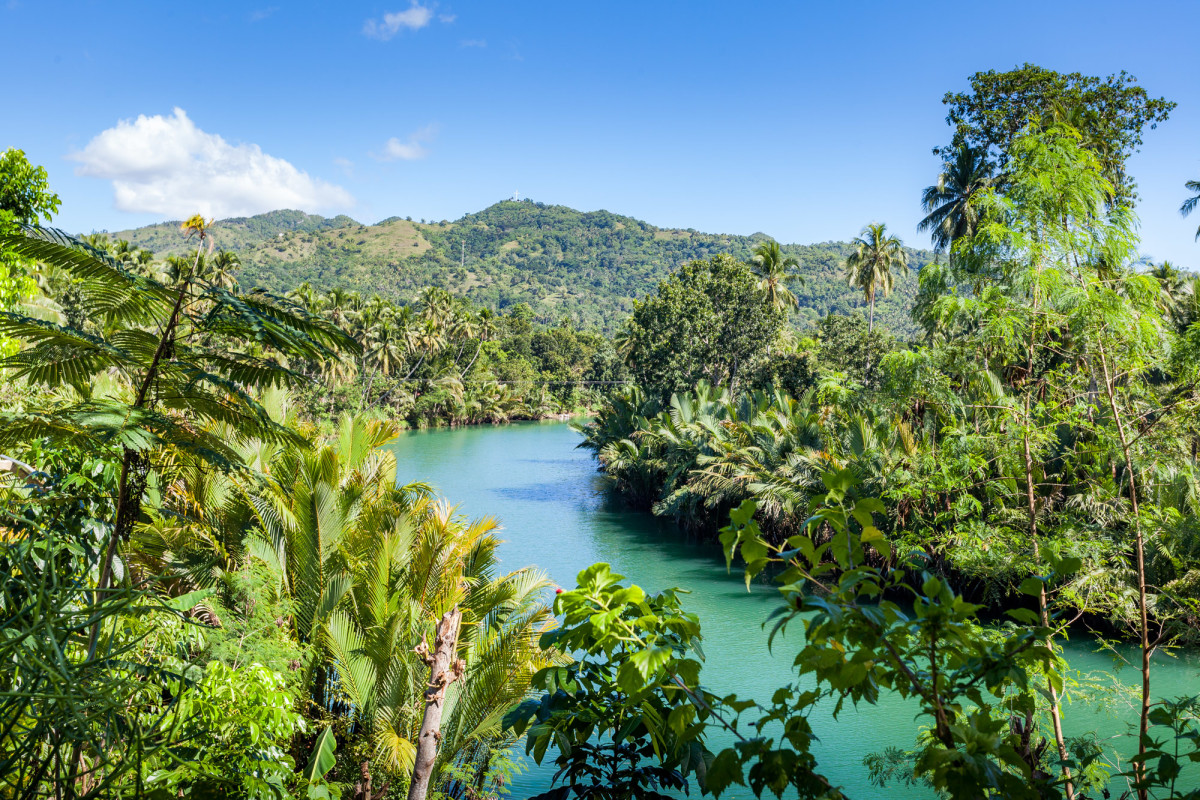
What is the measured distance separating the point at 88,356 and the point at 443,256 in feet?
543

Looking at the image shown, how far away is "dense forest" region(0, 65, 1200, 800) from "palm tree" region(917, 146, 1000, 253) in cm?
1076

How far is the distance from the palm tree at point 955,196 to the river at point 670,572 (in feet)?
41.6

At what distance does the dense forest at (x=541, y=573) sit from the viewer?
5.24 feet

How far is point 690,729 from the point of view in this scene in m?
1.67

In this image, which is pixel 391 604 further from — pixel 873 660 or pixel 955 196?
pixel 955 196

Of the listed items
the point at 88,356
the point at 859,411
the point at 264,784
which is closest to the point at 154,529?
the point at 88,356

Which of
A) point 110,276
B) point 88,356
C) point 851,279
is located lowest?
point 88,356

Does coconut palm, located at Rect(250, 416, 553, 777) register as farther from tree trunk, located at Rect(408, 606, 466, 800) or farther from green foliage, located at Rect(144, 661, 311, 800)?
green foliage, located at Rect(144, 661, 311, 800)

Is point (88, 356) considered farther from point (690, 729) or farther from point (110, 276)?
point (690, 729)

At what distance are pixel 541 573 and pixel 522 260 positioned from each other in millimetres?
169133

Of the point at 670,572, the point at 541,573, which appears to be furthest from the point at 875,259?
the point at 541,573

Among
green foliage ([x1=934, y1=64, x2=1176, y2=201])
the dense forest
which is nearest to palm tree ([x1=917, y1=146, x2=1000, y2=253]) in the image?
green foliage ([x1=934, y1=64, x2=1176, y2=201])

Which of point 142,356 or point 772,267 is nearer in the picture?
point 142,356

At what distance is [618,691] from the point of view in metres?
1.96
